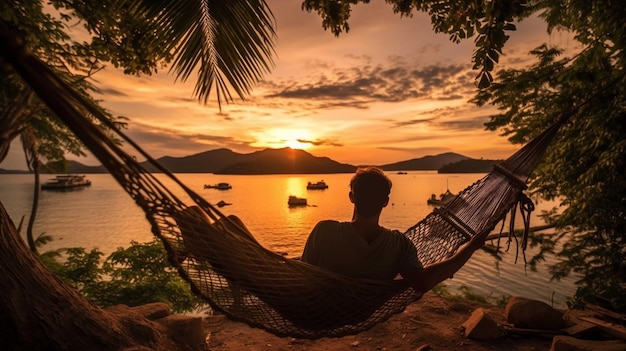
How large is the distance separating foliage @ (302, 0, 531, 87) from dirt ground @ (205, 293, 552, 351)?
3.03 m

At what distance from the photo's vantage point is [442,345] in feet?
12.1

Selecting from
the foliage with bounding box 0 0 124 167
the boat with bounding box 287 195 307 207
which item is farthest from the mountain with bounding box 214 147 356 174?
the foliage with bounding box 0 0 124 167

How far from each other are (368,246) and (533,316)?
3556 millimetres

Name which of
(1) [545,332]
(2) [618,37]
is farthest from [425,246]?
(2) [618,37]

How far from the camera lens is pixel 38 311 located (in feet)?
5.16

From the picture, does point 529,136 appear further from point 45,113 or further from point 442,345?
point 45,113

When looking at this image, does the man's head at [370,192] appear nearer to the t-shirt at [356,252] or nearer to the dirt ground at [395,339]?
the t-shirt at [356,252]

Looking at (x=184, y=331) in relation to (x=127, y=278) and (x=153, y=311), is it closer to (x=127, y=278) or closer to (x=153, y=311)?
(x=153, y=311)

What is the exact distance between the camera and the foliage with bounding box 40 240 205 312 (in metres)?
5.52

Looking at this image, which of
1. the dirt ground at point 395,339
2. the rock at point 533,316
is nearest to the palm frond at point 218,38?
the dirt ground at point 395,339

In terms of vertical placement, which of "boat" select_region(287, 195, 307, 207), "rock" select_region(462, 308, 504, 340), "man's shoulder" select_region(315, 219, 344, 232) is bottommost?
"boat" select_region(287, 195, 307, 207)

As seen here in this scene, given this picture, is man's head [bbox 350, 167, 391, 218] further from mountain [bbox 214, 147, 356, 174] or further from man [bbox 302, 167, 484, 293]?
mountain [bbox 214, 147, 356, 174]

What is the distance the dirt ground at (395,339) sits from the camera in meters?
3.65

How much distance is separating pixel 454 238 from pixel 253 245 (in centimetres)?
193
